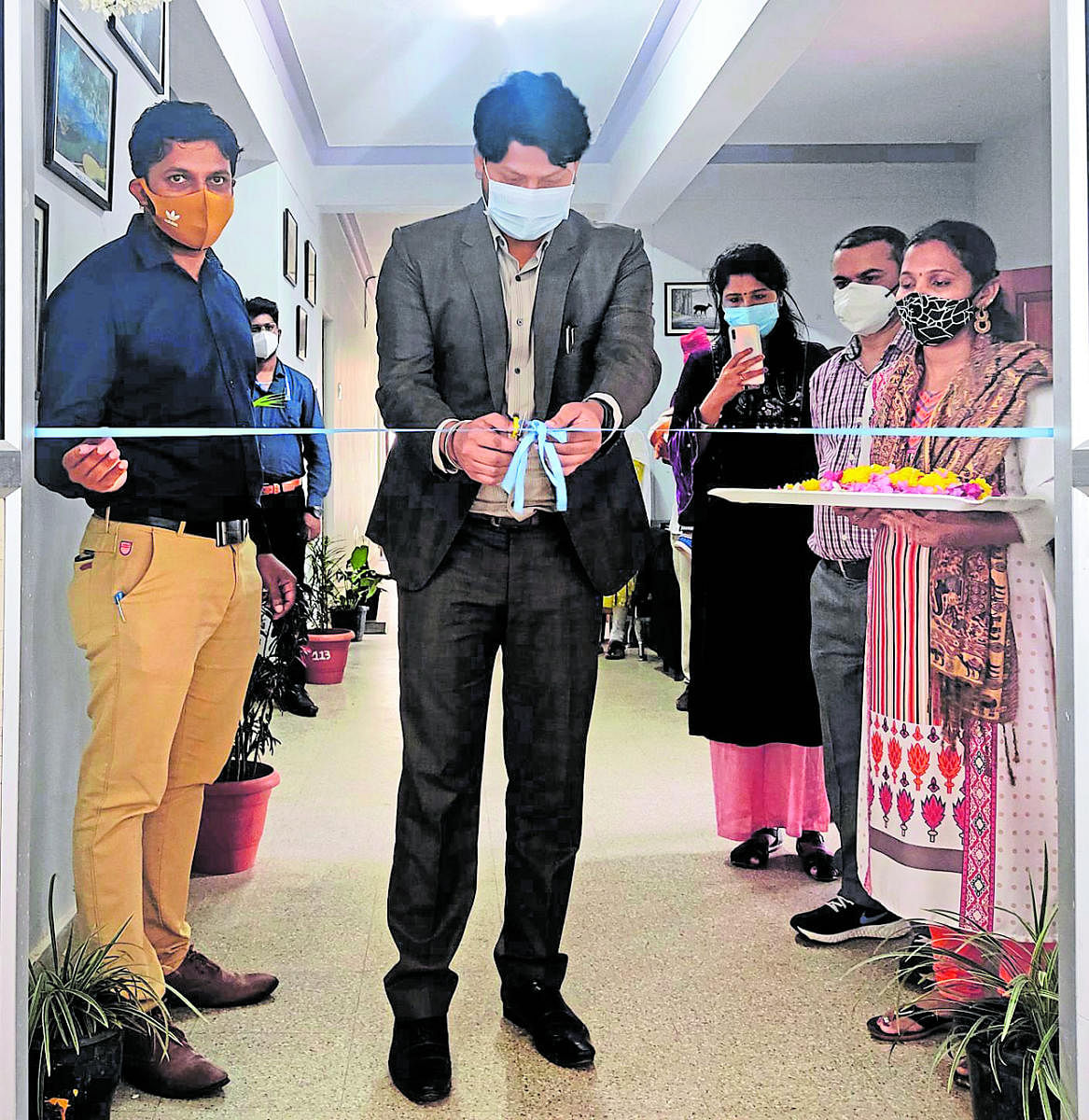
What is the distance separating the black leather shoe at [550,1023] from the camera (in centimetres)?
185

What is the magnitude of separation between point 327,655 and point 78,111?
3.15ft

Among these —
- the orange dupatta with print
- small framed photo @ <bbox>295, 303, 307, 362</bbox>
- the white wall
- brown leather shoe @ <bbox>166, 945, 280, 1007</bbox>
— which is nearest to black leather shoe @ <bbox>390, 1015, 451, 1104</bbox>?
brown leather shoe @ <bbox>166, 945, 280, 1007</bbox>

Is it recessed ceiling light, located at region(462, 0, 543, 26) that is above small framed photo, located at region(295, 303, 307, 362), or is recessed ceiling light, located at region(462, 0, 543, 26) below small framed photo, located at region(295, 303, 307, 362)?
above

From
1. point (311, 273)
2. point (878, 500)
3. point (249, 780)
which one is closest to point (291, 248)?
point (311, 273)

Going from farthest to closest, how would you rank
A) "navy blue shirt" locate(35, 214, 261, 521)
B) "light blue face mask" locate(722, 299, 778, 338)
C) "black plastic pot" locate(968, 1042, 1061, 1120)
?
"light blue face mask" locate(722, 299, 778, 338) → "navy blue shirt" locate(35, 214, 261, 521) → "black plastic pot" locate(968, 1042, 1061, 1120)

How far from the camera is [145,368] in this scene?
185 cm

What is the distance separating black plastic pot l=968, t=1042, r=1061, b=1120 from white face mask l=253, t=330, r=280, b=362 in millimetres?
1559

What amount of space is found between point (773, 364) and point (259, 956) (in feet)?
4.26

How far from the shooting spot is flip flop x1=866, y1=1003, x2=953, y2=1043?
1.89 m

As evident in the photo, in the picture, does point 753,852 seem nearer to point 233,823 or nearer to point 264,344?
point 233,823

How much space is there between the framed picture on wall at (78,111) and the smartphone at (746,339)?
3.39 feet

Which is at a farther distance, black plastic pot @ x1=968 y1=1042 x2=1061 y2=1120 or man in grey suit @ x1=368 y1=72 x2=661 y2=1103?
man in grey suit @ x1=368 y1=72 x2=661 y2=1103

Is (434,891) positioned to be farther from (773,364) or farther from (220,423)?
(773,364)

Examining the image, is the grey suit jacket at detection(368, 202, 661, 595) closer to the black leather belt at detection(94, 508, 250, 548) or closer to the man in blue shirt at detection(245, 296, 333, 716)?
the man in blue shirt at detection(245, 296, 333, 716)
